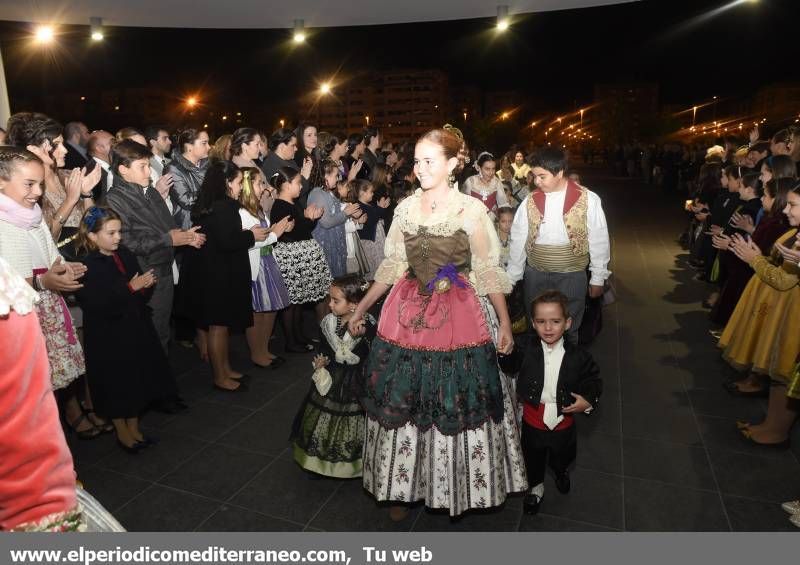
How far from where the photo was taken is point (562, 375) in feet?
10.4

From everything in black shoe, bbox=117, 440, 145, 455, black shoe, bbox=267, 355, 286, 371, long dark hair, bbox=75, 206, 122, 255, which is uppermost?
long dark hair, bbox=75, 206, 122, 255

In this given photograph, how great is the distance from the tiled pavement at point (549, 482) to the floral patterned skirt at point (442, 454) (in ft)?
0.94

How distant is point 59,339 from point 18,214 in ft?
2.73

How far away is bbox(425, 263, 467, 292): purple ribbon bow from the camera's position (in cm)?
286

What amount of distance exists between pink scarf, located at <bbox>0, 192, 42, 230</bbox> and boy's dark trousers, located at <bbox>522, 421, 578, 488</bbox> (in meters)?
3.20

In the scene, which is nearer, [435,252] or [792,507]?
[435,252]

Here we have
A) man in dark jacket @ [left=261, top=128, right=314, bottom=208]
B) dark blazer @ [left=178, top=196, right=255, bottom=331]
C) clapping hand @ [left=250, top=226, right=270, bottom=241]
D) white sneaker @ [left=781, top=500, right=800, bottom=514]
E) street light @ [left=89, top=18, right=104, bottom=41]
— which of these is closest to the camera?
white sneaker @ [left=781, top=500, right=800, bottom=514]

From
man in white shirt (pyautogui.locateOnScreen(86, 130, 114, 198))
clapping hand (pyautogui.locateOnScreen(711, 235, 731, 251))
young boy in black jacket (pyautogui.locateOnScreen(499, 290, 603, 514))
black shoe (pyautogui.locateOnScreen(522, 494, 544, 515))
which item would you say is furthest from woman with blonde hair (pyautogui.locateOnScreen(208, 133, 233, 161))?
clapping hand (pyautogui.locateOnScreen(711, 235, 731, 251))

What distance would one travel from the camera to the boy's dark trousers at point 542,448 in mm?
3250

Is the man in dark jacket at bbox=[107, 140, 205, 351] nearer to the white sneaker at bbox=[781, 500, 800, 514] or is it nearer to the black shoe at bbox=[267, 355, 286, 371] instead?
the black shoe at bbox=[267, 355, 286, 371]

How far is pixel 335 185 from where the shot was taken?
6.43m

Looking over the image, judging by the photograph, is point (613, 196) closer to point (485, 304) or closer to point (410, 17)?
point (410, 17)

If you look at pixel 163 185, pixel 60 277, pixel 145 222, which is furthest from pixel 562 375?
pixel 163 185

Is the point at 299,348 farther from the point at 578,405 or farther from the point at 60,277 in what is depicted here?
the point at 578,405
